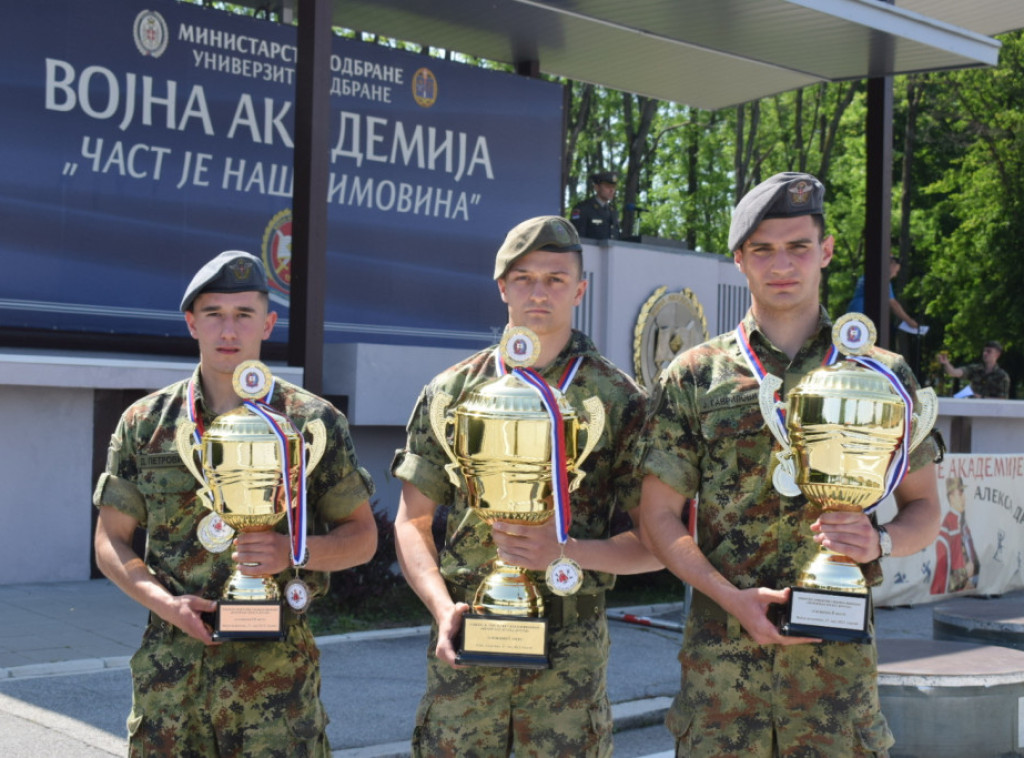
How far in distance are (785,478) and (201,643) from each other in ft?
4.97

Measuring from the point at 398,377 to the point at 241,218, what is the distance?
2056 millimetres

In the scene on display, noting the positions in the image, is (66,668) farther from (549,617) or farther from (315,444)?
(549,617)

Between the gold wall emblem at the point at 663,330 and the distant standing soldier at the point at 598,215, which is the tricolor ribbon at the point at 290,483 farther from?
the distant standing soldier at the point at 598,215

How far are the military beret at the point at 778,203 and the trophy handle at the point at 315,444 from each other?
1114 millimetres

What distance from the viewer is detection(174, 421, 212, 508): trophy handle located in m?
3.14

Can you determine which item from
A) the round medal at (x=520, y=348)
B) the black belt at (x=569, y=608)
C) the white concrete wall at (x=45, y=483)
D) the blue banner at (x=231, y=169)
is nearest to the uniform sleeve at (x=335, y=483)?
the black belt at (x=569, y=608)

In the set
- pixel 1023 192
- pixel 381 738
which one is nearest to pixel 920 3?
pixel 381 738

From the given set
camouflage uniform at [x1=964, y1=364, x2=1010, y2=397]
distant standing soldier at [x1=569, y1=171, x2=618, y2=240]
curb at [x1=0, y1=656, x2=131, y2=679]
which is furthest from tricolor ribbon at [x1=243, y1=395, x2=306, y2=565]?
camouflage uniform at [x1=964, y1=364, x2=1010, y2=397]

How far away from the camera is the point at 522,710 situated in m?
3.13

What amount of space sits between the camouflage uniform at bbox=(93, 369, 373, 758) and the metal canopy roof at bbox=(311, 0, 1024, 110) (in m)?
8.48

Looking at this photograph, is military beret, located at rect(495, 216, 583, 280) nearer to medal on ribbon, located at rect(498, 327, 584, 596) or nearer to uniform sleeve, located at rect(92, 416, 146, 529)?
medal on ribbon, located at rect(498, 327, 584, 596)

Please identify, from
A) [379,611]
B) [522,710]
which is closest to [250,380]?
[522,710]

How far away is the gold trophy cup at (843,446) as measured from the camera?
2.79 metres

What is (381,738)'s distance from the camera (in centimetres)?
585
